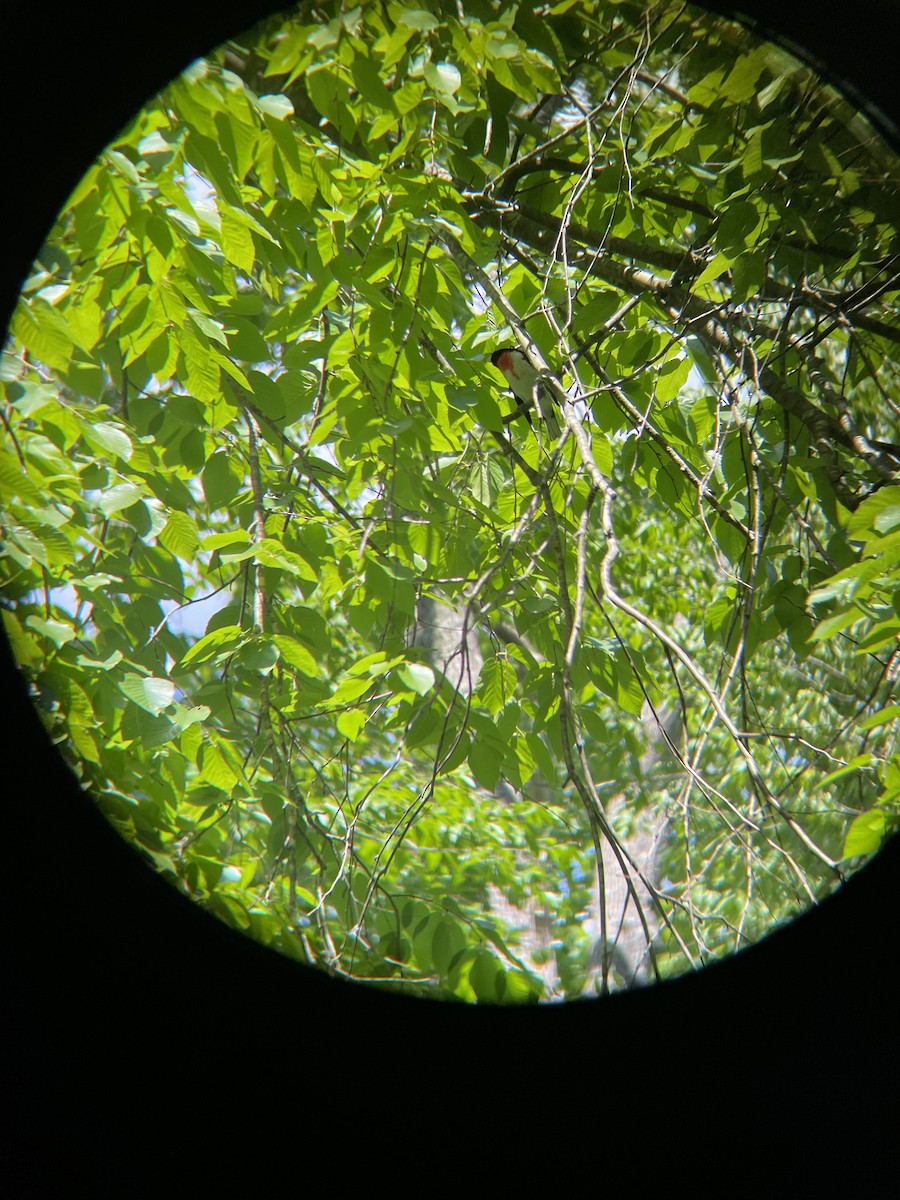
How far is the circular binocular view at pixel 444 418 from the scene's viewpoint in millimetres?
716

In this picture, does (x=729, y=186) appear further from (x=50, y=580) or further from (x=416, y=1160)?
(x=416, y=1160)

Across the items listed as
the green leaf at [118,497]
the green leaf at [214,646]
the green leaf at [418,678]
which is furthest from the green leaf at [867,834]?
the green leaf at [118,497]

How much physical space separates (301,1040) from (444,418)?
2.58 ft

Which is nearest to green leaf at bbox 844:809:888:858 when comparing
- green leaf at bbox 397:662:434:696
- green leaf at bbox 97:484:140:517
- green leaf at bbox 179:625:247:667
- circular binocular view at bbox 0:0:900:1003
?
circular binocular view at bbox 0:0:900:1003

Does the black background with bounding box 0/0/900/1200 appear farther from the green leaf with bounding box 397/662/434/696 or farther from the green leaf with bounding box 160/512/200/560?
the green leaf with bounding box 160/512/200/560

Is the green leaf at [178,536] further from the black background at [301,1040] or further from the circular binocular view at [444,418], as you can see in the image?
the black background at [301,1040]

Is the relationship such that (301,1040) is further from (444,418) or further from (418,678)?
(444,418)

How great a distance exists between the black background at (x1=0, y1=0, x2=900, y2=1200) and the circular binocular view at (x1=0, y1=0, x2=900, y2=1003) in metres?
0.07

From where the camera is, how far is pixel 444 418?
108cm

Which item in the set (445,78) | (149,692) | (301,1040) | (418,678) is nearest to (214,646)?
(149,692)

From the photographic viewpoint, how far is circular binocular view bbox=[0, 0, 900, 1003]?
2.35 feet

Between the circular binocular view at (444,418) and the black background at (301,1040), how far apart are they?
7cm

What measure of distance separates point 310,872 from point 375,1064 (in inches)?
26.5

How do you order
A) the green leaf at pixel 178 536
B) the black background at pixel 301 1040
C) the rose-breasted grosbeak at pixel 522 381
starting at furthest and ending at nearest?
the rose-breasted grosbeak at pixel 522 381
the green leaf at pixel 178 536
the black background at pixel 301 1040
